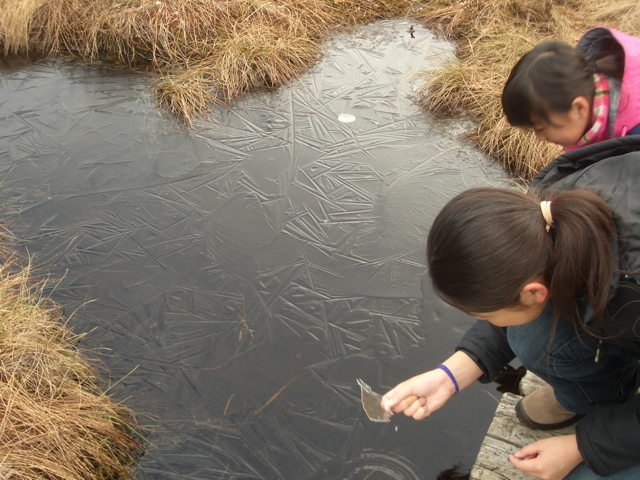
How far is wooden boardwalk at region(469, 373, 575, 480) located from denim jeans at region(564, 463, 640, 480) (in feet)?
0.84

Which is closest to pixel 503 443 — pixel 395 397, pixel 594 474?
pixel 594 474

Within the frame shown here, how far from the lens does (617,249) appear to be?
3.88ft

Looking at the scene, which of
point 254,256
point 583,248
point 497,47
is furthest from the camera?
point 497,47

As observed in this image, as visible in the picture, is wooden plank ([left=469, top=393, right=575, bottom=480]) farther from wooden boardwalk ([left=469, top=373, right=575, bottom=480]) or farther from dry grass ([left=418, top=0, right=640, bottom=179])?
dry grass ([left=418, top=0, right=640, bottom=179])

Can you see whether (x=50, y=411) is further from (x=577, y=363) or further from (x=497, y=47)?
(x=497, y=47)

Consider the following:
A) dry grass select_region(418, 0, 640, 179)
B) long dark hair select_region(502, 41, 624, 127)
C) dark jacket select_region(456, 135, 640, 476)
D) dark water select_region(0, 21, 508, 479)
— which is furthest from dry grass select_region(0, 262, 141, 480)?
dry grass select_region(418, 0, 640, 179)

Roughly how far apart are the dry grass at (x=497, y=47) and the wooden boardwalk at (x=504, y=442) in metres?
1.87

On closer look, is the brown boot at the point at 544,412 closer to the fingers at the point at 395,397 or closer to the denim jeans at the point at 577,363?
the denim jeans at the point at 577,363

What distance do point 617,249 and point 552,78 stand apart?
2.80ft

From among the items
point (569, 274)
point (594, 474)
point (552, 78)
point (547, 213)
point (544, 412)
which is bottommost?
point (544, 412)

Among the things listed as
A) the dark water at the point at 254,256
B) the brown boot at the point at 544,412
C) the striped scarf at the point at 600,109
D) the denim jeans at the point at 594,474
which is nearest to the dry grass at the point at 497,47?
the dark water at the point at 254,256

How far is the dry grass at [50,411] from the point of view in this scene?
1689 mm

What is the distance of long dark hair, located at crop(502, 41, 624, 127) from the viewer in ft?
5.89

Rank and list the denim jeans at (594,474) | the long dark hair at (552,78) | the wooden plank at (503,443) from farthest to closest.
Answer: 1. the long dark hair at (552,78)
2. the wooden plank at (503,443)
3. the denim jeans at (594,474)
